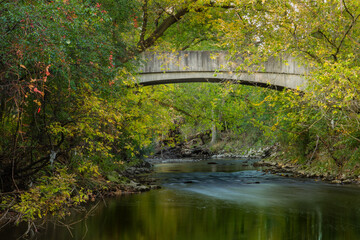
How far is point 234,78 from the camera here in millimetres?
13500

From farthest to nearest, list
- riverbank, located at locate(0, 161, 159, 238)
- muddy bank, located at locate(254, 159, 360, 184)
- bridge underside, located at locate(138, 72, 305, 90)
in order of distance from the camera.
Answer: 1. bridge underside, located at locate(138, 72, 305, 90)
2. muddy bank, located at locate(254, 159, 360, 184)
3. riverbank, located at locate(0, 161, 159, 238)

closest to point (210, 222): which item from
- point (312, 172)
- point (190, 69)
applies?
point (190, 69)

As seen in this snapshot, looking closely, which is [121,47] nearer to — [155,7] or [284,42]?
[155,7]

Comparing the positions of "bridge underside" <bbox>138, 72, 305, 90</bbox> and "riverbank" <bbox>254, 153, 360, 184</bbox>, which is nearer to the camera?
"riverbank" <bbox>254, 153, 360, 184</bbox>

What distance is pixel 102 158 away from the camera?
430 inches

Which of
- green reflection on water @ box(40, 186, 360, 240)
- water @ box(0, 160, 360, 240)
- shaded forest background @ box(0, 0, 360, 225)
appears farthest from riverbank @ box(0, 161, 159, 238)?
green reflection on water @ box(40, 186, 360, 240)

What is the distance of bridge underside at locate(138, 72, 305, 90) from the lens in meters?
13.1

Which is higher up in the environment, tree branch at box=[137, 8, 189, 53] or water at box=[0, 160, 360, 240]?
tree branch at box=[137, 8, 189, 53]

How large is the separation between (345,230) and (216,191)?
5.60 metres

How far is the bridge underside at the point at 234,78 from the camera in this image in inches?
516

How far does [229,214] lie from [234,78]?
6.00m

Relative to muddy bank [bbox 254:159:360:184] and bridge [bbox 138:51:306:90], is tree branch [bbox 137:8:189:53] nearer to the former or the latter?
bridge [bbox 138:51:306:90]

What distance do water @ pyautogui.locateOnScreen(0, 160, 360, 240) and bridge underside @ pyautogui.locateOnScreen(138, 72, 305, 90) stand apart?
3762mm

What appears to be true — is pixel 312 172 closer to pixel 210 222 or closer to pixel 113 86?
pixel 210 222
